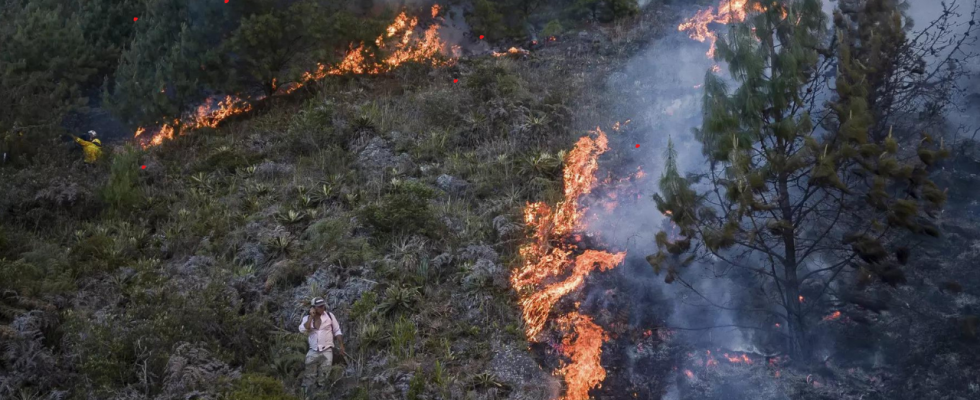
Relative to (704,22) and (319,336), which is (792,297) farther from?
(704,22)

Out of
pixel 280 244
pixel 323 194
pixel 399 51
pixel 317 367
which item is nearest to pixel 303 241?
pixel 280 244

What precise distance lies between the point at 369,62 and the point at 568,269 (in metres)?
8.29

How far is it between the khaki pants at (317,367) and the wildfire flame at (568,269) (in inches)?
102

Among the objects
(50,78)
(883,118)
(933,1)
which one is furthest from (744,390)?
(50,78)

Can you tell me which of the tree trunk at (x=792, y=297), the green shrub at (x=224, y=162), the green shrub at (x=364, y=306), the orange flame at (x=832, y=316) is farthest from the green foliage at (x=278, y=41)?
the orange flame at (x=832, y=316)

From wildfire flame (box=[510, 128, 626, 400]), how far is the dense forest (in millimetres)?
41

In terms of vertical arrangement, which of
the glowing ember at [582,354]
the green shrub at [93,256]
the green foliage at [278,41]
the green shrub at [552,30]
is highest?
the green shrub at [552,30]

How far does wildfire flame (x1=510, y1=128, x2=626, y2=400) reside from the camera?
9986 millimetres

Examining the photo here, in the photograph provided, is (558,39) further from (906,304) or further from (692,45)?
(906,304)

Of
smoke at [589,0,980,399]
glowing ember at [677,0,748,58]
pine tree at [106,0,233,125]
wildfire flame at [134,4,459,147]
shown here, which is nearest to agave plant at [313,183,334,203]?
pine tree at [106,0,233,125]

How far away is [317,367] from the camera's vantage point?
9523 mm

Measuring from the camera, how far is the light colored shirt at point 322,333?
9609 mm

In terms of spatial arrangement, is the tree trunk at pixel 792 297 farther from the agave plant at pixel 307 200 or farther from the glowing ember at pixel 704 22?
the glowing ember at pixel 704 22

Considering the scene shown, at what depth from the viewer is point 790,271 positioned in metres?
9.22
